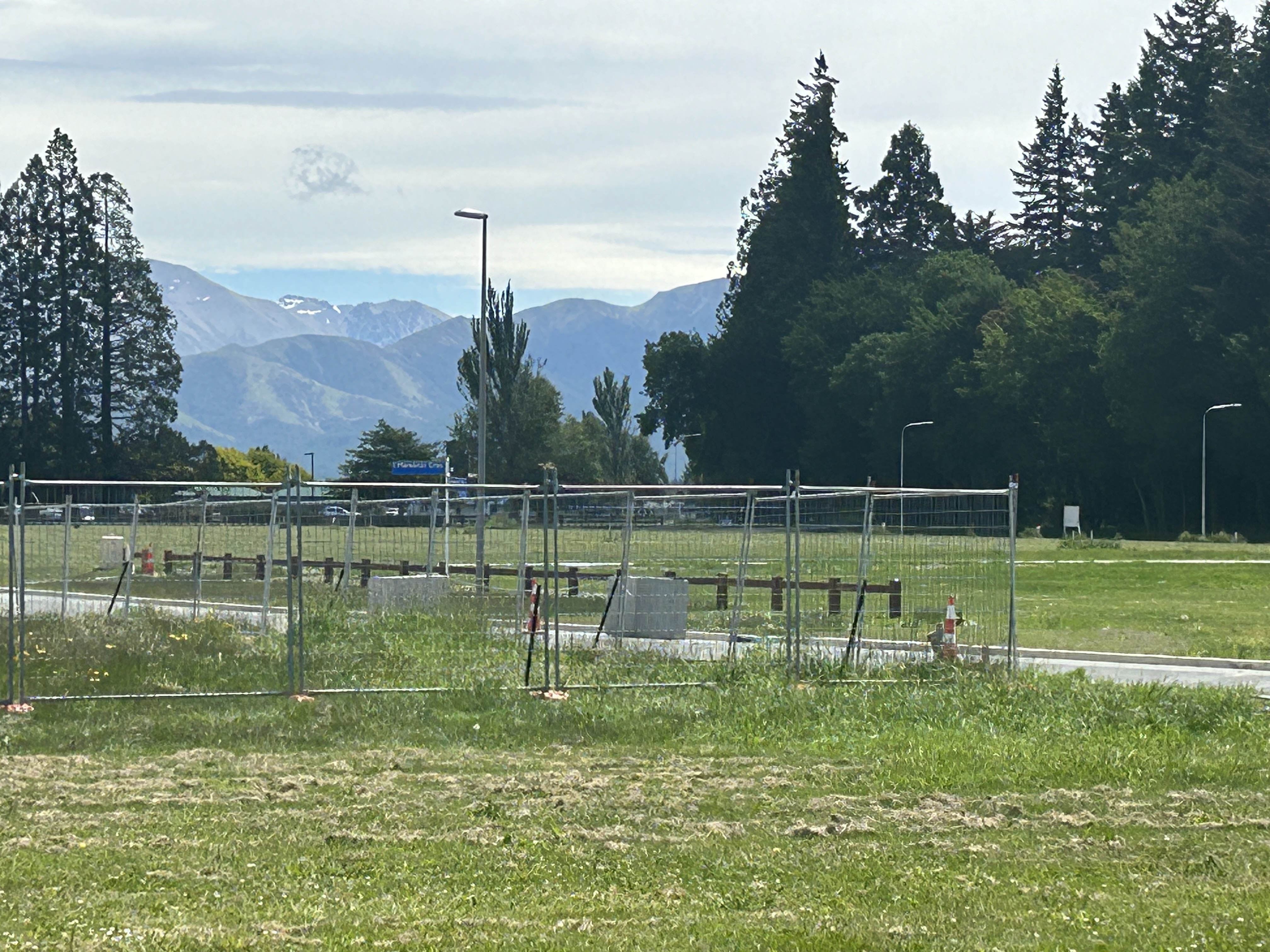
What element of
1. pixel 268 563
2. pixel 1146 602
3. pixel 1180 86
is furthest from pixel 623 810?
pixel 1180 86

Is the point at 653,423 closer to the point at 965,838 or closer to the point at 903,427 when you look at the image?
the point at 903,427

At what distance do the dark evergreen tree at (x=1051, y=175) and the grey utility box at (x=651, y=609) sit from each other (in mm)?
97328

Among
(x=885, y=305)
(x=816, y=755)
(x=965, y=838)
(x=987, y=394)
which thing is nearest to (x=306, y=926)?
(x=965, y=838)

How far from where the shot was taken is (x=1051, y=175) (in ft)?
365

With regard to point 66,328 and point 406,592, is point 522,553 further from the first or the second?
point 66,328

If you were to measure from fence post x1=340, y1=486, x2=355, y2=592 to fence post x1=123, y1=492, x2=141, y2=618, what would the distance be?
3.63 m

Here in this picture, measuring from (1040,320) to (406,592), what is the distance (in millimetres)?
74116

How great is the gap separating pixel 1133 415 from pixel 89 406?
63.3 m

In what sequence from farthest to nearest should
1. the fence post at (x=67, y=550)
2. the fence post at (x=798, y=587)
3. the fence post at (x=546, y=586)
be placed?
the fence post at (x=67, y=550), the fence post at (x=798, y=587), the fence post at (x=546, y=586)

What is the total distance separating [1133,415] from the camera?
7844cm

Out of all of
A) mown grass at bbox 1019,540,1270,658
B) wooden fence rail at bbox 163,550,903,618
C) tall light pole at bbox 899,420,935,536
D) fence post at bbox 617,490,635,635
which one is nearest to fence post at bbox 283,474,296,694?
wooden fence rail at bbox 163,550,903,618

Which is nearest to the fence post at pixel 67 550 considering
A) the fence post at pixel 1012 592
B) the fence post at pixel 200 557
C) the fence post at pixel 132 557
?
the fence post at pixel 132 557

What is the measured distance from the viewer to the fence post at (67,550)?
18.8 m

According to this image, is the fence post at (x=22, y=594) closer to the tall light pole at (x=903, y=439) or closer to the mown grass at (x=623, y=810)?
the mown grass at (x=623, y=810)
